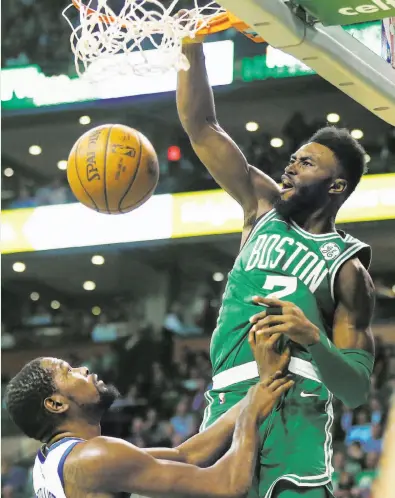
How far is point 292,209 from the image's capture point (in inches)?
145

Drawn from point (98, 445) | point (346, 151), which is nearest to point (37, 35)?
point (346, 151)

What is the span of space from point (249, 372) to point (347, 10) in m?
1.22

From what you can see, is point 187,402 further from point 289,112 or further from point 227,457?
point 227,457

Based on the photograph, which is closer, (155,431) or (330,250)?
(330,250)

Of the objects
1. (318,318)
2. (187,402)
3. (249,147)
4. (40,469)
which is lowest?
(187,402)

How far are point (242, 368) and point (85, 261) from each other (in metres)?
9.50

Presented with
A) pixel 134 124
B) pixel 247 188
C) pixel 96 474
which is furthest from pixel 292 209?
pixel 134 124

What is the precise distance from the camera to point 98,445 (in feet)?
10.2

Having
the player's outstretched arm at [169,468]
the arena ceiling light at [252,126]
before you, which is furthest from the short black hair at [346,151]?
the arena ceiling light at [252,126]

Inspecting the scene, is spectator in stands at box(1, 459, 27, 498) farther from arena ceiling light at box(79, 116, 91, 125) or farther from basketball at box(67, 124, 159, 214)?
basketball at box(67, 124, 159, 214)

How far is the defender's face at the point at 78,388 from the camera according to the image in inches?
130

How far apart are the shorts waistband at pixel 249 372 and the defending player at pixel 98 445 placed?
0.13 meters

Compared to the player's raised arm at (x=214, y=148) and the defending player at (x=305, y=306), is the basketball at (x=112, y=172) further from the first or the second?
the defending player at (x=305, y=306)

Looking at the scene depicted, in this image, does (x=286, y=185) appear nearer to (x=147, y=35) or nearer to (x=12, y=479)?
(x=147, y=35)
